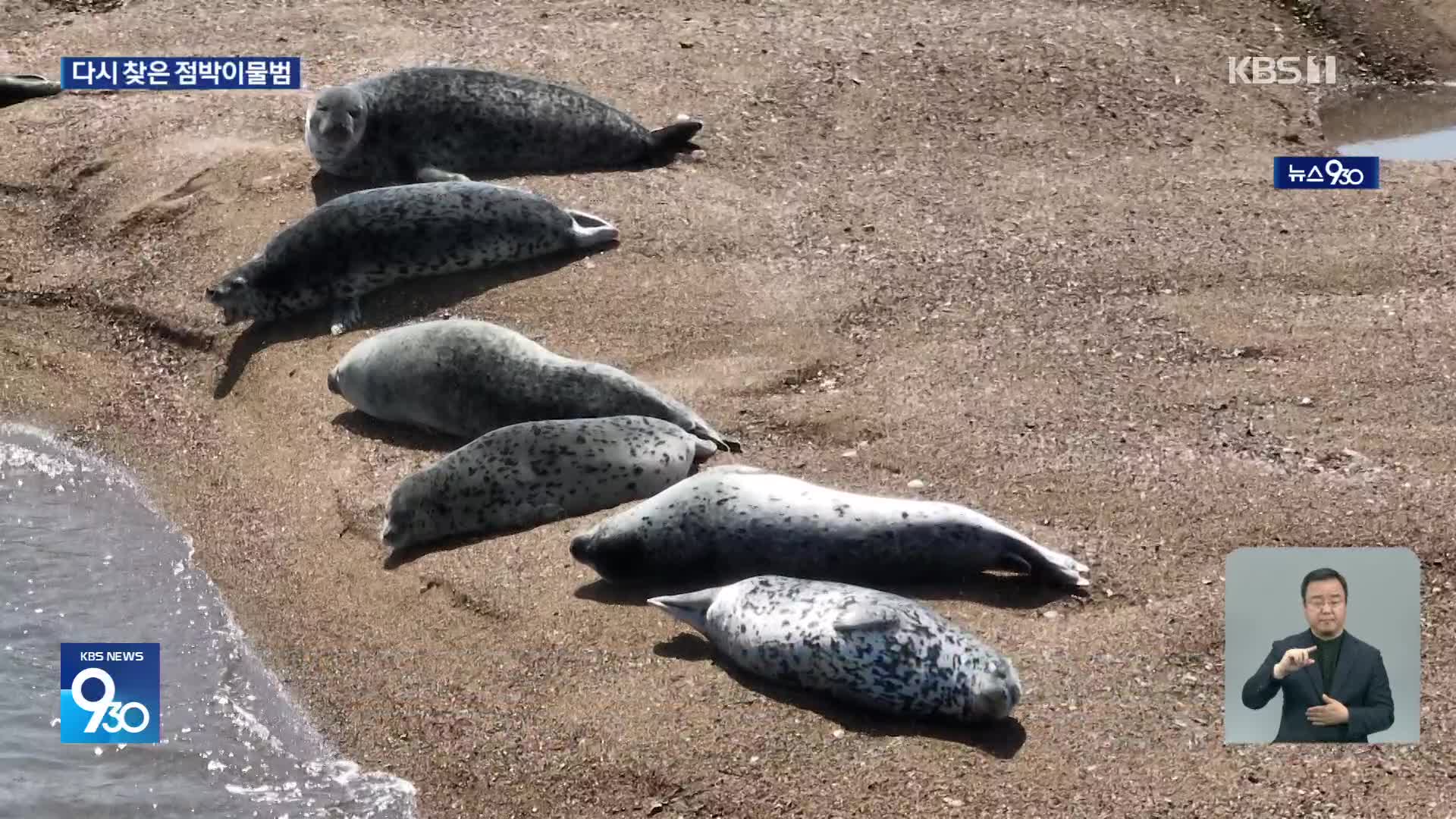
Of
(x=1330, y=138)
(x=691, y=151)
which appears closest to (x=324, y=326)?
(x=691, y=151)

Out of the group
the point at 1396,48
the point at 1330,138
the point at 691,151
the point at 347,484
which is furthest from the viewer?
the point at 1396,48

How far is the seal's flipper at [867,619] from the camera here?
462 centimetres

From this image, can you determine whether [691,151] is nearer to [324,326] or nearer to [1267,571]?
[324,326]

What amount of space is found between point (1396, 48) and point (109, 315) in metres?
7.89

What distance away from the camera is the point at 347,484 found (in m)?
6.27

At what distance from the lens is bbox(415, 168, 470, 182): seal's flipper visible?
8.09 m

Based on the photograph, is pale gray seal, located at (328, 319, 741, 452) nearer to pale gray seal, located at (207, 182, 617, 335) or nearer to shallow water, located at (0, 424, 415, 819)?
pale gray seal, located at (207, 182, 617, 335)

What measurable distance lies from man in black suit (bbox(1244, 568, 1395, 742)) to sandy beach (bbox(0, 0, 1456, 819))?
0.14 meters

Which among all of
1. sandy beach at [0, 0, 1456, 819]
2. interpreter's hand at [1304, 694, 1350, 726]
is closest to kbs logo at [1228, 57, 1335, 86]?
sandy beach at [0, 0, 1456, 819]

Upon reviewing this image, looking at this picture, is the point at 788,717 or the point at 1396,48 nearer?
the point at 788,717

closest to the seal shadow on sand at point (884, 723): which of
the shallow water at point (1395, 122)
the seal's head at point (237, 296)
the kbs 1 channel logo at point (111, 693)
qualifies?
the kbs 1 channel logo at point (111, 693)

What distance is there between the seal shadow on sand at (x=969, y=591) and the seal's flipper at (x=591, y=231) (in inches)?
105

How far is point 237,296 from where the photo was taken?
7398 mm
